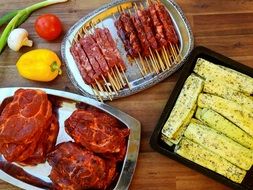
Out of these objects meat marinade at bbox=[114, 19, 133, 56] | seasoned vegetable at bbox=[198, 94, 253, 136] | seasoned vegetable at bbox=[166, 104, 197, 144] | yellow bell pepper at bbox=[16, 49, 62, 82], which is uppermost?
meat marinade at bbox=[114, 19, 133, 56]

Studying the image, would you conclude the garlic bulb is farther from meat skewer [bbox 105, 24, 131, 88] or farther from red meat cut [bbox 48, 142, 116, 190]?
red meat cut [bbox 48, 142, 116, 190]

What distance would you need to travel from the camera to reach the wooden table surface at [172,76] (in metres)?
3.21

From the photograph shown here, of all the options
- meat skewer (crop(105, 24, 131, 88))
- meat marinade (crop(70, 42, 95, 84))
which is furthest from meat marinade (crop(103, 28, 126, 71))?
meat marinade (crop(70, 42, 95, 84))

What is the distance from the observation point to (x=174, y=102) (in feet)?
10.3

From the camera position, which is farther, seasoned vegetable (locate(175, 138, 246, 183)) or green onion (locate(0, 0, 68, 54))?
green onion (locate(0, 0, 68, 54))

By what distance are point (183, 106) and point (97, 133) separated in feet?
2.07

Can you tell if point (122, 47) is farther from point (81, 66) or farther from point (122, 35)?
point (81, 66)

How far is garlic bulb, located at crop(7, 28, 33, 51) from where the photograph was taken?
3346 millimetres

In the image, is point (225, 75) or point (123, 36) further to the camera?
point (123, 36)

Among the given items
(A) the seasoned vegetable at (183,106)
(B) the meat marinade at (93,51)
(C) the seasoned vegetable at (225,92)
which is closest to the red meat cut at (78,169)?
(A) the seasoned vegetable at (183,106)

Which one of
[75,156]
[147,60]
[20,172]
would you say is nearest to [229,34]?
[147,60]

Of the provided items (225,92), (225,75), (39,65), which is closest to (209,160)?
(225,92)

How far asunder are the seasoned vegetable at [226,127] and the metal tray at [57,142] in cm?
50

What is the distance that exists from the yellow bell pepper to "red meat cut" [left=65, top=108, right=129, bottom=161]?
365mm
